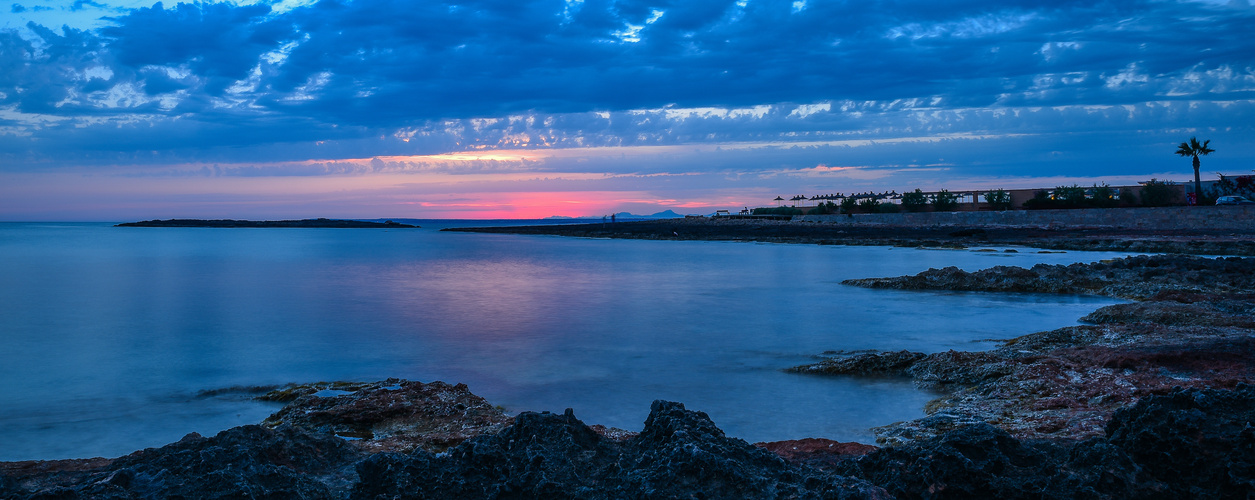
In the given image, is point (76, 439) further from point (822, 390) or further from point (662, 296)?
point (662, 296)

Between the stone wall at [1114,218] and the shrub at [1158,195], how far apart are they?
8.26 meters

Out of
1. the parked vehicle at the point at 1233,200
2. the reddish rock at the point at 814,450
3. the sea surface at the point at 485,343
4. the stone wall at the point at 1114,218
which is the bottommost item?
the sea surface at the point at 485,343

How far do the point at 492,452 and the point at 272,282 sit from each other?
21.4 metres

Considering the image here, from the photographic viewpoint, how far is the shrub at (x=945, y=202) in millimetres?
60344

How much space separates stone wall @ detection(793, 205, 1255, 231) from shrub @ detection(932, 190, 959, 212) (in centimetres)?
480

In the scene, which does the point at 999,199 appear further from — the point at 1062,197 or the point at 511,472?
the point at 511,472

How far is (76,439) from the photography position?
19.0 feet

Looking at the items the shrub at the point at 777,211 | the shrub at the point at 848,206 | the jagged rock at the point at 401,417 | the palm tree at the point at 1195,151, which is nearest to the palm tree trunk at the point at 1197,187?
the palm tree at the point at 1195,151

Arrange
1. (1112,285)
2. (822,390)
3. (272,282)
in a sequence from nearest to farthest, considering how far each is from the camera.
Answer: (822,390)
(1112,285)
(272,282)

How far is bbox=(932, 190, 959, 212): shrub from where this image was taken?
60.3 meters

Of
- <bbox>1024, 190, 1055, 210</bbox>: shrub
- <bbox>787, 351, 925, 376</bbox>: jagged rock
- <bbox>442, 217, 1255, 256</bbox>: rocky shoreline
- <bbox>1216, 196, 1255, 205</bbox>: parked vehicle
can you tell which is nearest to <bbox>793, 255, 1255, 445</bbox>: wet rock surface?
<bbox>787, 351, 925, 376</bbox>: jagged rock

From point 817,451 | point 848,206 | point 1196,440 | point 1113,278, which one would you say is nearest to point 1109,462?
point 1196,440

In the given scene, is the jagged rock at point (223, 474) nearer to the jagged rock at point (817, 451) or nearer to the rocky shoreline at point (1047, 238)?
the jagged rock at point (817, 451)

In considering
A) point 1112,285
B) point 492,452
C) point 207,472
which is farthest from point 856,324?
point 207,472
